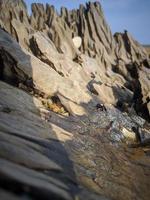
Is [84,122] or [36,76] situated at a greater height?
[36,76]

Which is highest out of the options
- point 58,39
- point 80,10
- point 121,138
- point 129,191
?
point 80,10

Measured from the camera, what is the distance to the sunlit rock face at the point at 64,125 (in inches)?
324

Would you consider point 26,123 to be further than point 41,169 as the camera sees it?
Yes

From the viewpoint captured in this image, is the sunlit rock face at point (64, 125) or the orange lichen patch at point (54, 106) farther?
the orange lichen patch at point (54, 106)

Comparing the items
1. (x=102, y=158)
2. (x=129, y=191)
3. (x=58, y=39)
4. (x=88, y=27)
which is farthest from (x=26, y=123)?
(x=88, y=27)

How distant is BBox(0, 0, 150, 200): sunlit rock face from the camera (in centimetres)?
823

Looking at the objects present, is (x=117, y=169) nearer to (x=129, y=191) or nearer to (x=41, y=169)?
(x=129, y=191)

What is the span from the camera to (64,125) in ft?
53.7

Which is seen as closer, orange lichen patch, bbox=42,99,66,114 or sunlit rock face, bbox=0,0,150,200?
sunlit rock face, bbox=0,0,150,200

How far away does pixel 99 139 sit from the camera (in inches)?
653

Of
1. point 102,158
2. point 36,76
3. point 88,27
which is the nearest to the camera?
point 102,158

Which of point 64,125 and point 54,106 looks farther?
point 54,106

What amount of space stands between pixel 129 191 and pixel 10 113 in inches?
261

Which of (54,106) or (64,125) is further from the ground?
(54,106)
